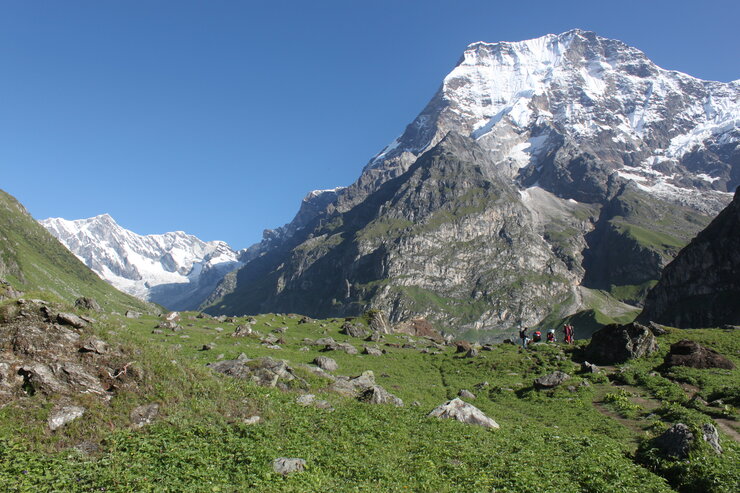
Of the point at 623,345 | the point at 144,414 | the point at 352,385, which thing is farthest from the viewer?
the point at 623,345

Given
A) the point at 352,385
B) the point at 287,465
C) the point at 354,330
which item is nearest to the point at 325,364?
the point at 352,385

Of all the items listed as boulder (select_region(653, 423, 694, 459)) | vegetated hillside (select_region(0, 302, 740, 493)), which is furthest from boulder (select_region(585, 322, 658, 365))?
boulder (select_region(653, 423, 694, 459))

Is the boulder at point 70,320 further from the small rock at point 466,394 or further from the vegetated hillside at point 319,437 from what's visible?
the small rock at point 466,394

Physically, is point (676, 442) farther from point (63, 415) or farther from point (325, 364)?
point (325, 364)

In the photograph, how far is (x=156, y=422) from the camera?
784 inches

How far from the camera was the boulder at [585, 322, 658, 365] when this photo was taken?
162ft

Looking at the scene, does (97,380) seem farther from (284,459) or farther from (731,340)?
(731,340)

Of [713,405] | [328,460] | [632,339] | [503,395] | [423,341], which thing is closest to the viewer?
[328,460]

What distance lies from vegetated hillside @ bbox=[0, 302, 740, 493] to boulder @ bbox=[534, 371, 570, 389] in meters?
3.06

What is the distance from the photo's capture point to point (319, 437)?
70.5 feet

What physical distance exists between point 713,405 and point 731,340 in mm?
26096

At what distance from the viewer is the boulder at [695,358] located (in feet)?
137

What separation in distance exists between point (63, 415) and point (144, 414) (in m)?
3.11

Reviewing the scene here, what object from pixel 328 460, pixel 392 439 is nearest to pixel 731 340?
pixel 392 439
